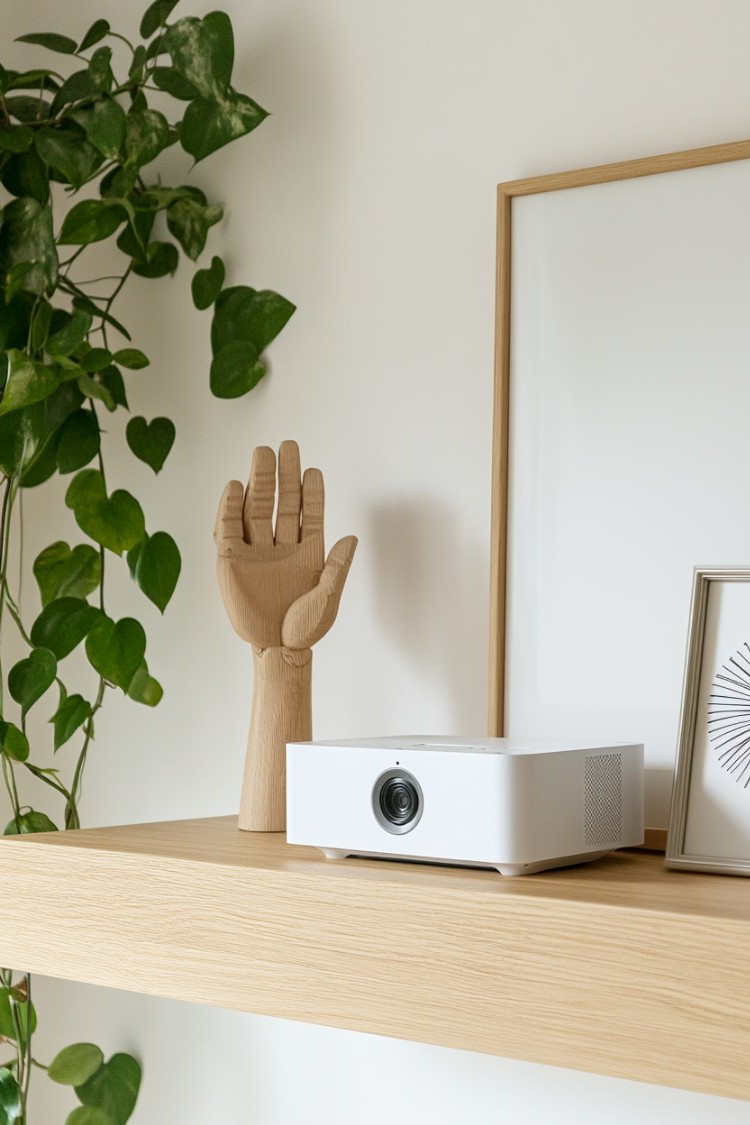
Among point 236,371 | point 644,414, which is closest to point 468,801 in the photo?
point 644,414

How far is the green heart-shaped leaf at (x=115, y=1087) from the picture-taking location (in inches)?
57.3

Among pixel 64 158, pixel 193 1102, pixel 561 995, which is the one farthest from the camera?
pixel 193 1102

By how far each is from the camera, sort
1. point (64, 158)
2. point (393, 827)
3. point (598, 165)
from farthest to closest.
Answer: point (64, 158) < point (598, 165) < point (393, 827)

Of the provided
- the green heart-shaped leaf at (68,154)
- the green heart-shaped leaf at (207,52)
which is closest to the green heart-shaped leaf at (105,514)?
the green heart-shaped leaf at (68,154)

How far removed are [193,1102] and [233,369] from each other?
0.86m

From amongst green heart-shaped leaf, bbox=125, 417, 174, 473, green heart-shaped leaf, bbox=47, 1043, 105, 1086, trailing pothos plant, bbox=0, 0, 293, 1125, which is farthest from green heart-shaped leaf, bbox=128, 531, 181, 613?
green heart-shaped leaf, bbox=47, 1043, 105, 1086

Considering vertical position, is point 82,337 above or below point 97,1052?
above

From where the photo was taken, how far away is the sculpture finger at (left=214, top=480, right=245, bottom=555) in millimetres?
1204

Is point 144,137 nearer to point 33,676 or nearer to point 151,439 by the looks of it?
point 151,439

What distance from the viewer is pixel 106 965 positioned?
1.03 meters

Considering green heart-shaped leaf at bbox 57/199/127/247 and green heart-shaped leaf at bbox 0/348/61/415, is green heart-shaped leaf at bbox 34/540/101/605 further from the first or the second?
green heart-shaped leaf at bbox 57/199/127/247

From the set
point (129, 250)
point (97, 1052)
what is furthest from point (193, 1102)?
point (129, 250)

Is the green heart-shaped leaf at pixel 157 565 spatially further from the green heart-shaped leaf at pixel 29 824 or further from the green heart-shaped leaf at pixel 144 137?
the green heart-shaped leaf at pixel 144 137

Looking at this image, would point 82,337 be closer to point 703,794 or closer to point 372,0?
point 372,0
